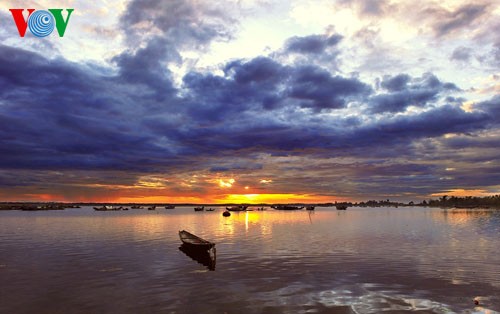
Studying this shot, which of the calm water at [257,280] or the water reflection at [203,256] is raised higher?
the water reflection at [203,256]

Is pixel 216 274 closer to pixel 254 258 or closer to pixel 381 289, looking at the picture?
pixel 254 258

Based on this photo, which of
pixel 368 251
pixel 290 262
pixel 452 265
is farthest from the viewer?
pixel 368 251

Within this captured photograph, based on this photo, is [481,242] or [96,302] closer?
[96,302]

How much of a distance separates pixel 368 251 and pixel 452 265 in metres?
11.1

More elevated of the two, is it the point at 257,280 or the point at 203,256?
the point at 203,256

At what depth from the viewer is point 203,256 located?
36969 millimetres

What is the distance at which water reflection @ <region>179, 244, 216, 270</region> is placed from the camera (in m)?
34.0

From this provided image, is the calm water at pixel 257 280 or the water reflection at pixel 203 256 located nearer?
the calm water at pixel 257 280

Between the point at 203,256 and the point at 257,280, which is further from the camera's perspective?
the point at 203,256

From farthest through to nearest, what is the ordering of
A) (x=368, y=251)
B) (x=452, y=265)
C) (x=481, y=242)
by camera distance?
(x=481, y=242)
(x=368, y=251)
(x=452, y=265)

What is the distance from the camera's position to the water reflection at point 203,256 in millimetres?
33953

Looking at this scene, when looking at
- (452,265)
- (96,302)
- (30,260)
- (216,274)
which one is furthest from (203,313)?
(30,260)

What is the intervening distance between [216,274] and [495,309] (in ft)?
65.1

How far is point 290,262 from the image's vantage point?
3628 cm
